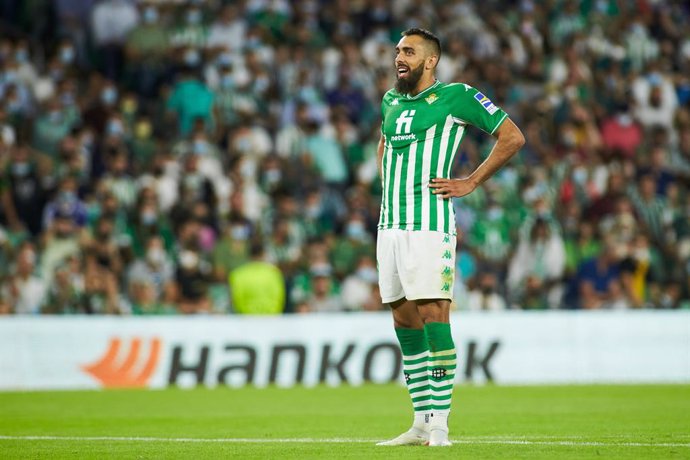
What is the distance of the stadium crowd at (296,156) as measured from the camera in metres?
19.0

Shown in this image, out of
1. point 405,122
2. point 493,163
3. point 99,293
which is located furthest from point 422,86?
point 99,293

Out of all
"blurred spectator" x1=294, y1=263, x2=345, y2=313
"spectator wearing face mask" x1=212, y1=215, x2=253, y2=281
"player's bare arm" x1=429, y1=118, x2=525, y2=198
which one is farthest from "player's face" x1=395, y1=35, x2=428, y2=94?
"spectator wearing face mask" x1=212, y1=215, x2=253, y2=281

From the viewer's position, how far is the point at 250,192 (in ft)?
66.3

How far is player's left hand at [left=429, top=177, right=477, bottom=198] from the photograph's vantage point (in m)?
8.38

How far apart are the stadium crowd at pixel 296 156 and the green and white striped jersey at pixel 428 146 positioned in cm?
996

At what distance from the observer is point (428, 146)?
336 inches

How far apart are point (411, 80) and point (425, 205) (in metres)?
0.83

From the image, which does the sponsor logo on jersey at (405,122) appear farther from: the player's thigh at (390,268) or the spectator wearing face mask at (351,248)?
the spectator wearing face mask at (351,248)

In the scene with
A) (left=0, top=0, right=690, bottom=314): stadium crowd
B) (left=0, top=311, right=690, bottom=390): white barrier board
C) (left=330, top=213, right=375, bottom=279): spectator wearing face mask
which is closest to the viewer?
(left=0, top=311, right=690, bottom=390): white barrier board

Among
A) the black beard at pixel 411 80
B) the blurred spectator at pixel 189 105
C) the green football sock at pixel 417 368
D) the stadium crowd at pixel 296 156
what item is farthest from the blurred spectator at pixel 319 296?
the black beard at pixel 411 80

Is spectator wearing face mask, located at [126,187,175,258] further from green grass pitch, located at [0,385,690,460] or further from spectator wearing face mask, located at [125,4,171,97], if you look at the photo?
green grass pitch, located at [0,385,690,460]

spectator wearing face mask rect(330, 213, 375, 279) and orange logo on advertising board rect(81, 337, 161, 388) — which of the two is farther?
spectator wearing face mask rect(330, 213, 375, 279)

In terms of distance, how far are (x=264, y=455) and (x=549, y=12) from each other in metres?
18.9

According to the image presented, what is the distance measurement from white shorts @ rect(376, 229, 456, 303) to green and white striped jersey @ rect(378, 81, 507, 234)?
0.07 metres
